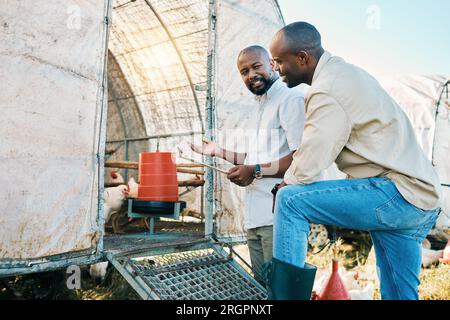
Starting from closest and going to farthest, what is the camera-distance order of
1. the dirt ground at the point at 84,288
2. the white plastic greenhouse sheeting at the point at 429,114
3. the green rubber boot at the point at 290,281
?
the green rubber boot at the point at 290,281 → the dirt ground at the point at 84,288 → the white plastic greenhouse sheeting at the point at 429,114

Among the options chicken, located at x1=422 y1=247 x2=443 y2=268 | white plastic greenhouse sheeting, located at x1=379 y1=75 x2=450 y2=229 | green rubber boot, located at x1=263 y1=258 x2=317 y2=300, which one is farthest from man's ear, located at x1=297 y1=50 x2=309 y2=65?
white plastic greenhouse sheeting, located at x1=379 y1=75 x2=450 y2=229

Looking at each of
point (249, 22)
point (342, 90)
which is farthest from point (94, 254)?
point (249, 22)

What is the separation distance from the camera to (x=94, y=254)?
3291 millimetres

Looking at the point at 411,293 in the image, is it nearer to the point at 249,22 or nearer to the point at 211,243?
the point at 211,243

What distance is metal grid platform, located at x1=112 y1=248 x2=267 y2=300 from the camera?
124 inches

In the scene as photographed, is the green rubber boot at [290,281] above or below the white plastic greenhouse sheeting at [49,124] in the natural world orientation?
below

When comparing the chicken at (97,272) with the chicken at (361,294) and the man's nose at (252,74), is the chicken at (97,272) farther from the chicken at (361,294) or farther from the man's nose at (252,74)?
the man's nose at (252,74)

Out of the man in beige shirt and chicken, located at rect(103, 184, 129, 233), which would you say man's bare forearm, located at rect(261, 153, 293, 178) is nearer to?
the man in beige shirt

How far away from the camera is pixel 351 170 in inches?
91.7

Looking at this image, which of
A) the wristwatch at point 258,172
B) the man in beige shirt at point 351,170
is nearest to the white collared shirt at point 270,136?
the wristwatch at point 258,172

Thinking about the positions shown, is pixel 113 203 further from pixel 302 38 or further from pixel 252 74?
pixel 302 38

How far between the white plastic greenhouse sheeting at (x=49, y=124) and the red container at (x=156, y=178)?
5.24ft

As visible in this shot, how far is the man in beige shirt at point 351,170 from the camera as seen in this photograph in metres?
2.12
